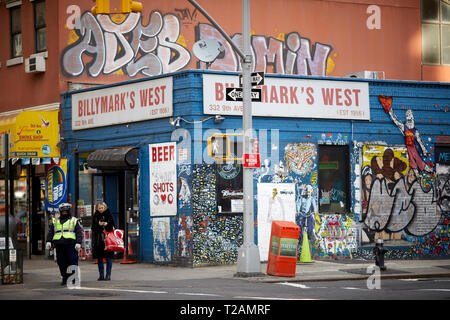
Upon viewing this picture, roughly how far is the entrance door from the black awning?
0.61 meters

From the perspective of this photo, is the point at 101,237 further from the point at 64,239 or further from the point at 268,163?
the point at 268,163

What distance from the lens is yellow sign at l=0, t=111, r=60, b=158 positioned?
1022 inches

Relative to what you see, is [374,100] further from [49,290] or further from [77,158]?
[49,290]

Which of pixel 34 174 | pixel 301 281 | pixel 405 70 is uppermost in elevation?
pixel 405 70

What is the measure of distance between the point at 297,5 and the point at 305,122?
25.9 feet

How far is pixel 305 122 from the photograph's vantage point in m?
23.9

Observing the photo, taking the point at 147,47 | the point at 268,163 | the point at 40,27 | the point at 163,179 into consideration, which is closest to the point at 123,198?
the point at 163,179

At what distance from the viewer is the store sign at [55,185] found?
26.5 m

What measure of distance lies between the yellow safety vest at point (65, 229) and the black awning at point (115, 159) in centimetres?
520

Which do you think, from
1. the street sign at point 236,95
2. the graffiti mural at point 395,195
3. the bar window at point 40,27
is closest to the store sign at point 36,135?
the bar window at point 40,27

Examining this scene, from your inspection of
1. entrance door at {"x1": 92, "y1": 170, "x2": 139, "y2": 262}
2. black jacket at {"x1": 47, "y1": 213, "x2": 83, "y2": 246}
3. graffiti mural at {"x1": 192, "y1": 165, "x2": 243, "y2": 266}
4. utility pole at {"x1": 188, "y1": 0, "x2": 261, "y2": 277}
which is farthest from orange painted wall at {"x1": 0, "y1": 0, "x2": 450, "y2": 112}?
black jacket at {"x1": 47, "y1": 213, "x2": 83, "y2": 246}

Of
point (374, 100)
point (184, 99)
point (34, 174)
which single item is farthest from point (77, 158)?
point (374, 100)

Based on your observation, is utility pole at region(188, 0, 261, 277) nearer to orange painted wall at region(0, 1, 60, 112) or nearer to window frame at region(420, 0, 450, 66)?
orange painted wall at region(0, 1, 60, 112)

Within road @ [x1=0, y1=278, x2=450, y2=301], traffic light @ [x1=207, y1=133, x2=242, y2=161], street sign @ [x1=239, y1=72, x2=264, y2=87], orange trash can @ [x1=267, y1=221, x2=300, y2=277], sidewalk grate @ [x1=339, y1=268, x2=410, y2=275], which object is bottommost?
sidewalk grate @ [x1=339, y1=268, x2=410, y2=275]
